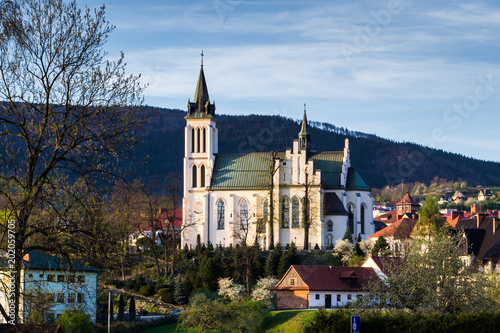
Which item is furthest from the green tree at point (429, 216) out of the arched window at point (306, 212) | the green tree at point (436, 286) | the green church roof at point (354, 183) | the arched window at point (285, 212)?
the green tree at point (436, 286)

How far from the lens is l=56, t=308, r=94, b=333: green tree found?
143ft

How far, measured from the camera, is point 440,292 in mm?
37250

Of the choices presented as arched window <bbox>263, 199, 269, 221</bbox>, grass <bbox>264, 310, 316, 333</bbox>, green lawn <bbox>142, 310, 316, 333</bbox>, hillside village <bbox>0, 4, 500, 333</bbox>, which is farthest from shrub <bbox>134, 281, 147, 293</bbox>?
arched window <bbox>263, 199, 269, 221</bbox>

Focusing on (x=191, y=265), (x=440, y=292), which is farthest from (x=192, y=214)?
(x=440, y=292)

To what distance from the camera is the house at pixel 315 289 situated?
5834 centimetres

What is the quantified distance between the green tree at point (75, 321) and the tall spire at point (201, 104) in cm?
3972

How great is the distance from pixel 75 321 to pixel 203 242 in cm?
3562

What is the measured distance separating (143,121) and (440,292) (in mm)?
23140

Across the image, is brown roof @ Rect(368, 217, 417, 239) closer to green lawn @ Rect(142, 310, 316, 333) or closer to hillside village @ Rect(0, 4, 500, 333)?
hillside village @ Rect(0, 4, 500, 333)

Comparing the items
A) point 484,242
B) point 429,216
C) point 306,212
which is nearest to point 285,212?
point 306,212

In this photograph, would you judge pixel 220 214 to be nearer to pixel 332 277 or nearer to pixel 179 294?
pixel 179 294

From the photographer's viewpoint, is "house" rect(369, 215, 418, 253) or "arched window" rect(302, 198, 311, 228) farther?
"arched window" rect(302, 198, 311, 228)

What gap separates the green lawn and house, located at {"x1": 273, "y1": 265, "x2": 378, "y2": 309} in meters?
4.32

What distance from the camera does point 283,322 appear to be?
51.6 m
